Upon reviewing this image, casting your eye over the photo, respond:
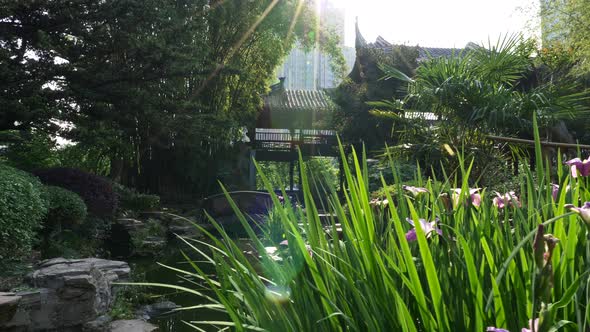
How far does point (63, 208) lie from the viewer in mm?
7992

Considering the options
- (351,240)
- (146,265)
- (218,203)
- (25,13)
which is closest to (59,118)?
(25,13)

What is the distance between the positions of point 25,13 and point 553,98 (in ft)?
28.2

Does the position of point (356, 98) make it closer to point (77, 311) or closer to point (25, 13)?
point (25, 13)

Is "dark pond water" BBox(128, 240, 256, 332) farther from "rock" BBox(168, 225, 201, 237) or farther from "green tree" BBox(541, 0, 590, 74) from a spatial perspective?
"green tree" BBox(541, 0, 590, 74)

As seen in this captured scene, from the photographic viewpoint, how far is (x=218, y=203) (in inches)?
587

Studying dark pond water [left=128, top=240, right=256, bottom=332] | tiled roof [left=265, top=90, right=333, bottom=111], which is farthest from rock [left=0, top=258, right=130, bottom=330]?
tiled roof [left=265, top=90, right=333, bottom=111]

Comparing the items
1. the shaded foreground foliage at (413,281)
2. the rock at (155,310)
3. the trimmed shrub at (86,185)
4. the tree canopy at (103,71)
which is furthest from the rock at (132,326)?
the tree canopy at (103,71)

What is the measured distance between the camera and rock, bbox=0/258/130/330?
4.42m

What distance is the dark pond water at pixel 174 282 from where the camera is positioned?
16.0 feet

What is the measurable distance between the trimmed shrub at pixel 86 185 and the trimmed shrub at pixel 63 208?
901 millimetres

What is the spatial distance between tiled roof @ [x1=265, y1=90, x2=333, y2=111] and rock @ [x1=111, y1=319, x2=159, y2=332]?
17342 millimetres

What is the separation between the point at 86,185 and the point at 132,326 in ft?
17.4

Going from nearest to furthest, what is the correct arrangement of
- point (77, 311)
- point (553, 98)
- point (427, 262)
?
point (427, 262) < point (77, 311) < point (553, 98)

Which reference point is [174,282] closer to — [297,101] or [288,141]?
[288,141]
